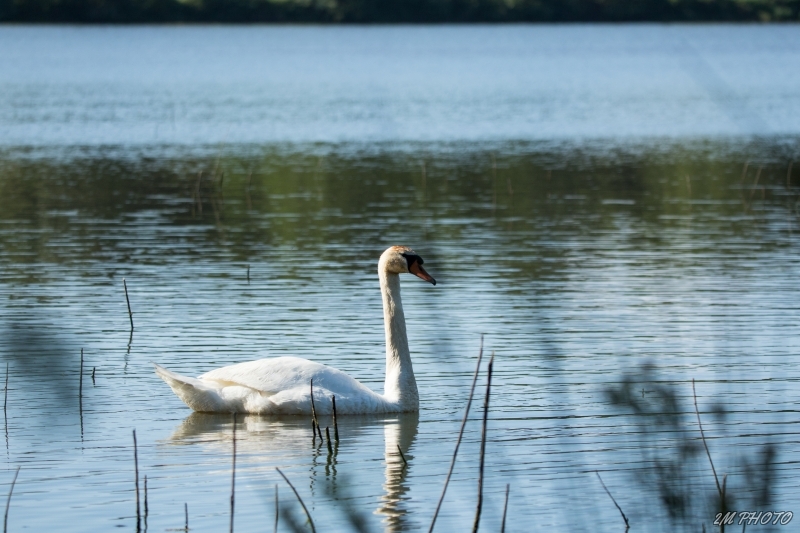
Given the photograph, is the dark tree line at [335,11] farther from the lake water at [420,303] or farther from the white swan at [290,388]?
the white swan at [290,388]

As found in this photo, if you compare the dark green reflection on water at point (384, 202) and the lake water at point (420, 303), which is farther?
the dark green reflection on water at point (384, 202)

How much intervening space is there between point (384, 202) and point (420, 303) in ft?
40.8

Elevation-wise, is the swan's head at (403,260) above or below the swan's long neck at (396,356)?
above

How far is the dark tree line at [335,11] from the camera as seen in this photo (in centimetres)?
9519

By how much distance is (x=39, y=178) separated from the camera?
26.1 meters

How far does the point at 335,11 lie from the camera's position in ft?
336

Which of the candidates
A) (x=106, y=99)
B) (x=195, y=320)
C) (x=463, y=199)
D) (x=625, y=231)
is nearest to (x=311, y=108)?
(x=106, y=99)

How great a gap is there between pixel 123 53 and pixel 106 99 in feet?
105

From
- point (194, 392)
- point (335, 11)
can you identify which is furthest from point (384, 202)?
point (335, 11)

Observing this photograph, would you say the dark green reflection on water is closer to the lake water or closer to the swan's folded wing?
the lake water

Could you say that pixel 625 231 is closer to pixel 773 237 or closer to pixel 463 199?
pixel 773 237

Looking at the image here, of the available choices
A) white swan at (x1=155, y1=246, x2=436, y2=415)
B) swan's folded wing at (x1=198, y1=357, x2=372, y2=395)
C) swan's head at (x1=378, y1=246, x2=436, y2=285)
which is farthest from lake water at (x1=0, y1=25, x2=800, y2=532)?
swan's head at (x1=378, y1=246, x2=436, y2=285)

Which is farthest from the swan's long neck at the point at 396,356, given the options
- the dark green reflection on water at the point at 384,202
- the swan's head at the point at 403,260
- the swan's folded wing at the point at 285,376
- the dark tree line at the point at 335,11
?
the dark tree line at the point at 335,11

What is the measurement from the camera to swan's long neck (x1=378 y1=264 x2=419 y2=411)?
925 cm
